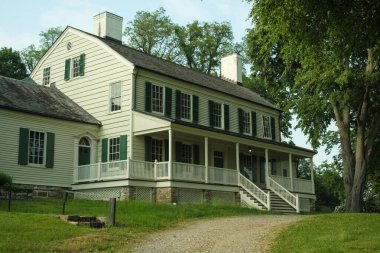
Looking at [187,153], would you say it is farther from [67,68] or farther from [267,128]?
[267,128]

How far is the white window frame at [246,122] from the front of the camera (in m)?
31.4

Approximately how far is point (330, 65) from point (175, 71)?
33.5 feet

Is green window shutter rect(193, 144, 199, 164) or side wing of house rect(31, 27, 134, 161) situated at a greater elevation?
side wing of house rect(31, 27, 134, 161)

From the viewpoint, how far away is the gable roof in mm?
26453

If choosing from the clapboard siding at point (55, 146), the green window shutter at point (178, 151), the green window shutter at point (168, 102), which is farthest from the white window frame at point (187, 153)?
the clapboard siding at point (55, 146)

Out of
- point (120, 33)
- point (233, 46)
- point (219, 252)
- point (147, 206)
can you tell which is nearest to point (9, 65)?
point (120, 33)

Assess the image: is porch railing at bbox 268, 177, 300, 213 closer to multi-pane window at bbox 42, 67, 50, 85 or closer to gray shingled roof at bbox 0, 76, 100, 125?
gray shingled roof at bbox 0, 76, 100, 125

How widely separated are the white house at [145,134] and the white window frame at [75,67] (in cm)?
5

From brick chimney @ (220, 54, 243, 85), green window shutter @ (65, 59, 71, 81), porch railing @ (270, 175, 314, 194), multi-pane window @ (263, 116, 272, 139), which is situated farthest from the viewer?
brick chimney @ (220, 54, 243, 85)

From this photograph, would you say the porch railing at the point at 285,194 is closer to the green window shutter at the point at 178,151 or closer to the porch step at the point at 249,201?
the porch step at the point at 249,201

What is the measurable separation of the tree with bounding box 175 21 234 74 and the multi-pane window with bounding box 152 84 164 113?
21976 millimetres

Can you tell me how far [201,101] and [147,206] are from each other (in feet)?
34.7

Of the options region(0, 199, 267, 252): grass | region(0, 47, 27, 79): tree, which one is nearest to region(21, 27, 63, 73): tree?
region(0, 47, 27, 79): tree

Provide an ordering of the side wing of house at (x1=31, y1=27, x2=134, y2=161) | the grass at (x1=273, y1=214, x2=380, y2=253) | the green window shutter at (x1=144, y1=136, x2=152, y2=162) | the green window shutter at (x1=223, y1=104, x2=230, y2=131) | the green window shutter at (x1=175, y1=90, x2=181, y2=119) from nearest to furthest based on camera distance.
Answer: the grass at (x1=273, y1=214, x2=380, y2=253) → the green window shutter at (x1=144, y1=136, x2=152, y2=162) → the side wing of house at (x1=31, y1=27, x2=134, y2=161) → the green window shutter at (x1=175, y1=90, x2=181, y2=119) → the green window shutter at (x1=223, y1=104, x2=230, y2=131)
